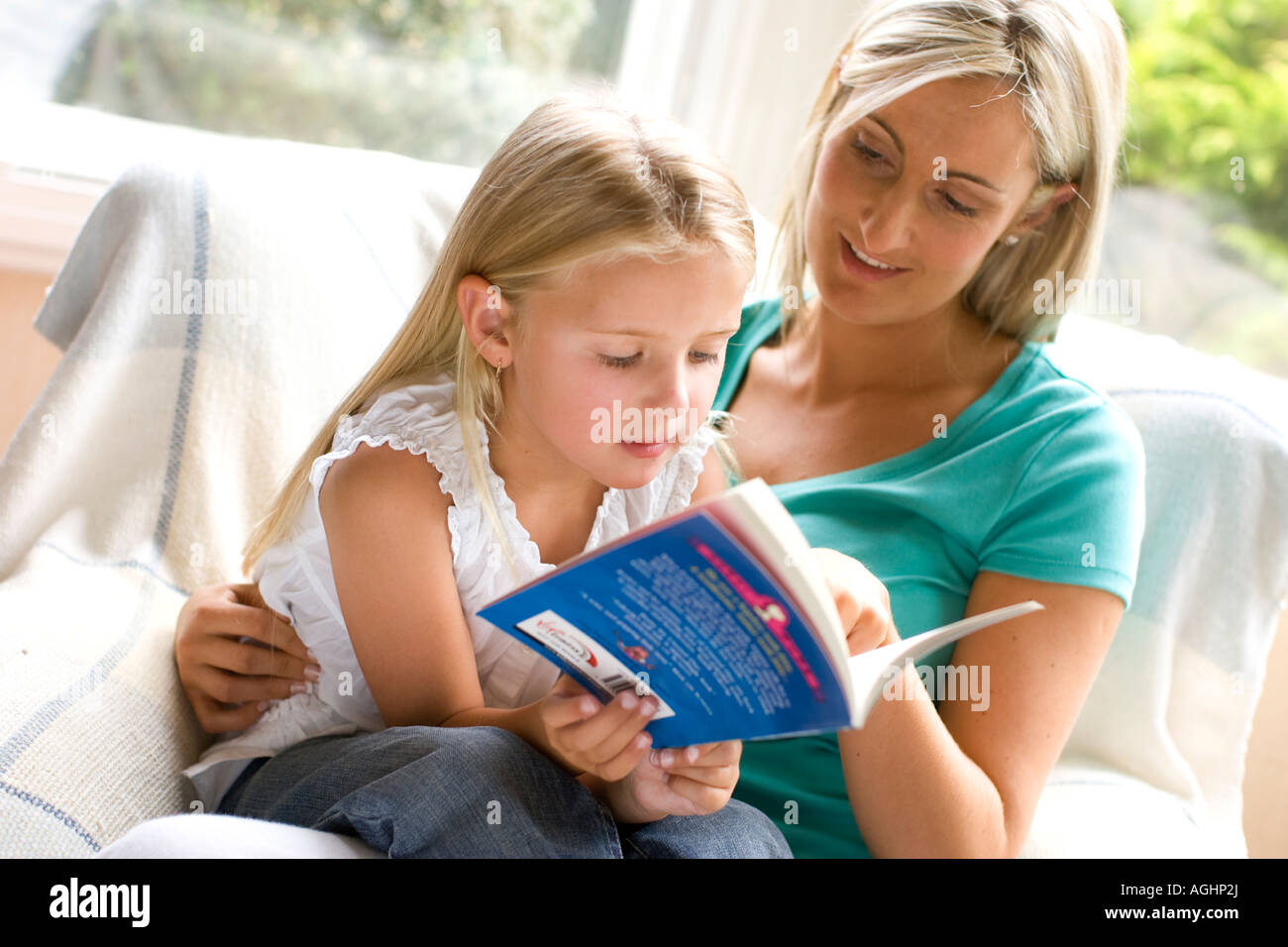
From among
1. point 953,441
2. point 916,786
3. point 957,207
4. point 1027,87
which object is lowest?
point 916,786

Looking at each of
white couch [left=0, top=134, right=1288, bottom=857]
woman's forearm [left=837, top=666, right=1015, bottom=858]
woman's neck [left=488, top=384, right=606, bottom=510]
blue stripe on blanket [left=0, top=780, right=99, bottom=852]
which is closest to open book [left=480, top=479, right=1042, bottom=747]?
woman's forearm [left=837, top=666, right=1015, bottom=858]

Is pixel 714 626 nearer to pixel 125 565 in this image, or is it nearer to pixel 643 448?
pixel 643 448

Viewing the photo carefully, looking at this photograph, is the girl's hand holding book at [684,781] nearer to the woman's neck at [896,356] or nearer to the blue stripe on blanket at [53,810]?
the blue stripe on blanket at [53,810]

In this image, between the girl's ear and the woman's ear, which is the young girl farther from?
the woman's ear

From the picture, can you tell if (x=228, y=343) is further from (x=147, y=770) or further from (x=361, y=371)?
(x=147, y=770)

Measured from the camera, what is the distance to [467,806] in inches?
34.3

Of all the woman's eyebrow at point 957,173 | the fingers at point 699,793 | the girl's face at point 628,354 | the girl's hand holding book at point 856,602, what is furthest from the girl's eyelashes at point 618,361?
the woman's eyebrow at point 957,173

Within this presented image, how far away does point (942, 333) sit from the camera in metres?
1.38

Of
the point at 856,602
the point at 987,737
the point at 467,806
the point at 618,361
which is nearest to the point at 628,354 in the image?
the point at 618,361

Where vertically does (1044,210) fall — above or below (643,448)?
above

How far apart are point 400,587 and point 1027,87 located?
31.1 inches

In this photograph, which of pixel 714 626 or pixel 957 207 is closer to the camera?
pixel 714 626

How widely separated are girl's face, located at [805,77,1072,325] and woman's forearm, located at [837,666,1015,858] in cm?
47

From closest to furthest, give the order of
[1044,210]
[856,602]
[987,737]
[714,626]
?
[714,626]
[856,602]
[987,737]
[1044,210]
